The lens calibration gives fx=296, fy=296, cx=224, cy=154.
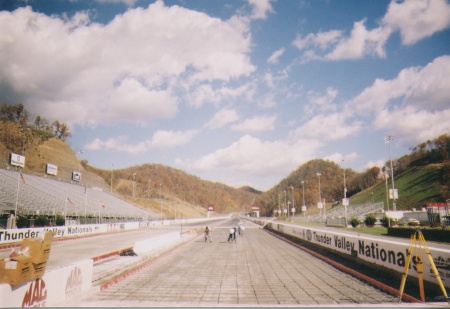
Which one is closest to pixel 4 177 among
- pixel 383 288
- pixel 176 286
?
pixel 176 286

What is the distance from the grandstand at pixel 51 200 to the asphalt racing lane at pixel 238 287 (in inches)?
910

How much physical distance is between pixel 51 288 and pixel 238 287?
591cm

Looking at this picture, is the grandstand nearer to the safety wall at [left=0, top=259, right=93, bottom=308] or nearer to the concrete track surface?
the concrete track surface

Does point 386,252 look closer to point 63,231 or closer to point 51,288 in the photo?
point 51,288

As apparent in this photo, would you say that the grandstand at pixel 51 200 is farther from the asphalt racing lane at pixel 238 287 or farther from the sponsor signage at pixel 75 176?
the asphalt racing lane at pixel 238 287

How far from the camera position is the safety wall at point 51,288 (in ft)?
19.1

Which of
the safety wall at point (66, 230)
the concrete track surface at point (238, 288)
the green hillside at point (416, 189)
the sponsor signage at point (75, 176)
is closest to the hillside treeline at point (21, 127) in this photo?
the sponsor signage at point (75, 176)

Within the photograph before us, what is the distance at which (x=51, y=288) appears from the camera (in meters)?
7.04

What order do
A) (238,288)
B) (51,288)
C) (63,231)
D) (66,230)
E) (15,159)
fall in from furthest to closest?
(15,159)
(66,230)
(63,231)
(238,288)
(51,288)

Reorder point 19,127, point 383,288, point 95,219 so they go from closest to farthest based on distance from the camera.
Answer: point 383,288, point 95,219, point 19,127

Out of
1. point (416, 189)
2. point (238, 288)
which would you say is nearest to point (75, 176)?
point (238, 288)

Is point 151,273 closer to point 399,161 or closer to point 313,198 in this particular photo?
point 313,198

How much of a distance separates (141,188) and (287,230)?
513 ft

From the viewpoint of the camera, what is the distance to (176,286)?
1058cm
